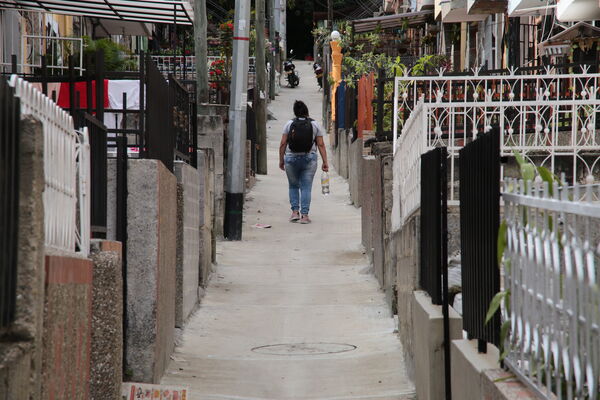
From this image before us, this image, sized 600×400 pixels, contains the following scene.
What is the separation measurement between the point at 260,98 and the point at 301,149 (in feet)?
32.2

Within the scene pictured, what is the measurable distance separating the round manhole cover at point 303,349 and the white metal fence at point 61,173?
3695 mm

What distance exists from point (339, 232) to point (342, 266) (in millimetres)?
2856

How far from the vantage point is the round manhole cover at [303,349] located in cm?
908

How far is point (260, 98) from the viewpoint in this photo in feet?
85.8

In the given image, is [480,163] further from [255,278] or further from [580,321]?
[255,278]

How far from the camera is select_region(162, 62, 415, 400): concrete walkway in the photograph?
8109 millimetres

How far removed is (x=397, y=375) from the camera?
326 inches

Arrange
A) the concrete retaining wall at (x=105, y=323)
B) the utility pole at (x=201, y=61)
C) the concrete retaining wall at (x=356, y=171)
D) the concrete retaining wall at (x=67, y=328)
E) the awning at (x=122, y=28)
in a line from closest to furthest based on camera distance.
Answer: the concrete retaining wall at (x=67, y=328)
the concrete retaining wall at (x=105, y=323)
the concrete retaining wall at (x=356, y=171)
the utility pole at (x=201, y=61)
the awning at (x=122, y=28)

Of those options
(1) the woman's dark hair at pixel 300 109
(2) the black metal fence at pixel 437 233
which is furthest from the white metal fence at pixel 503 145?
(1) the woman's dark hair at pixel 300 109

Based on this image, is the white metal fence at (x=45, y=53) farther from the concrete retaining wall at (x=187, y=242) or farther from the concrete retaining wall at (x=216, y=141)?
the concrete retaining wall at (x=187, y=242)

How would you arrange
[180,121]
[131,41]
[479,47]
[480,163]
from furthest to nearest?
[131,41] → [479,47] → [180,121] → [480,163]

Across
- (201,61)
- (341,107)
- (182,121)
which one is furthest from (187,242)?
(341,107)

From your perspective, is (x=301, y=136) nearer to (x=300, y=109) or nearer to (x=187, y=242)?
(x=300, y=109)

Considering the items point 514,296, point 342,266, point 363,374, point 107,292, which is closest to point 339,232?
point 342,266
